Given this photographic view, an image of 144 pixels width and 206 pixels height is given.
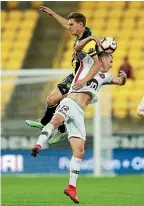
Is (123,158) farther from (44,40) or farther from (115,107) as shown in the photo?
(44,40)

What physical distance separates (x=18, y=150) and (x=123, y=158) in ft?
7.29

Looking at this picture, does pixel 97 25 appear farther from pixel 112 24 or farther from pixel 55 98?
pixel 55 98

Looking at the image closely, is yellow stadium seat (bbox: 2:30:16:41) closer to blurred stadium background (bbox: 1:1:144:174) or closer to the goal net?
blurred stadium background (bbox: 1:1:144:174)

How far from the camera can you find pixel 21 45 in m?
23.1

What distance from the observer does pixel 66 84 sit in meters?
9.71

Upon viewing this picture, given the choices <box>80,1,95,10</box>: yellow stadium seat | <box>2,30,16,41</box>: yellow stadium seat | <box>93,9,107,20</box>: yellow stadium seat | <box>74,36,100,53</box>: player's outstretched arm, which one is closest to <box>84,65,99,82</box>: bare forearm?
<box>74,36,100,53</box>: player's outstretched arm

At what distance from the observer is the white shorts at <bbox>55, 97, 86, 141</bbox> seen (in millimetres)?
8914

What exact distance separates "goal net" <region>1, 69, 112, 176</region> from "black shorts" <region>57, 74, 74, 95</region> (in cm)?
667

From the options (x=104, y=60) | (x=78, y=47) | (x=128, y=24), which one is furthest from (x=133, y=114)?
(x=78, y=47)

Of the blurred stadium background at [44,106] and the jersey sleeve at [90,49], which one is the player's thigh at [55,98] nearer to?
the jersey sleeve at [90,49]

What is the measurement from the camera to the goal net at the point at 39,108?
54.2 ft

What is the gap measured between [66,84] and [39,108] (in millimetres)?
7401

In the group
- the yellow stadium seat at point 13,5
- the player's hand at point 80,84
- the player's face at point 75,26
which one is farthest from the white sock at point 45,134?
the yellow stadium seat at point 13,5

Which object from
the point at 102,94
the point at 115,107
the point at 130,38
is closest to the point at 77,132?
the point at 102,94
